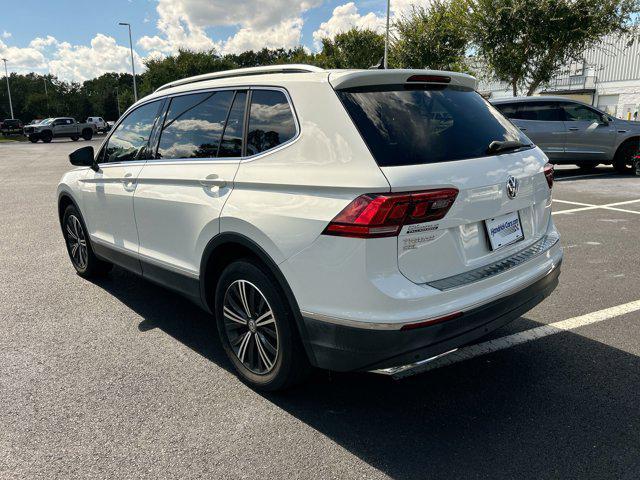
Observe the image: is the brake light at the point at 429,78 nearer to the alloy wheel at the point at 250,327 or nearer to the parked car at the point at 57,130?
the alloy wheel at the point at 250,327

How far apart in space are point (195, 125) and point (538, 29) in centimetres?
2045

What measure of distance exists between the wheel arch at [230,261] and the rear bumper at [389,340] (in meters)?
0.09

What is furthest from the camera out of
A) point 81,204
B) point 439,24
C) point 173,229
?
point 439,24

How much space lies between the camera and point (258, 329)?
3004 millimetres

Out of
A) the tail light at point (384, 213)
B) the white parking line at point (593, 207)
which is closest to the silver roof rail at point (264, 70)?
the tail light at point (384, 213)

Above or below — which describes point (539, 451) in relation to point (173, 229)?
below

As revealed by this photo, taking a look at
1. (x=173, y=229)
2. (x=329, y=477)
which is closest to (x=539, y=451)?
(x=329, y=477)

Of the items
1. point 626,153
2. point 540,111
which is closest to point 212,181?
point 540,111

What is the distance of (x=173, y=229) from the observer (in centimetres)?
352

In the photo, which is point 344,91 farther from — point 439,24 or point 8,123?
point 8,123

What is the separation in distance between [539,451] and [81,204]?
4286 millimetres

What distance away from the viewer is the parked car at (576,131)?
1288cm

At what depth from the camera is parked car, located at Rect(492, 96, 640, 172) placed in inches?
507

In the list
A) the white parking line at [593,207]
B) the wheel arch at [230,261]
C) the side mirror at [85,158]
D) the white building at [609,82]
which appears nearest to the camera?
the wheel arch at [230,261]
